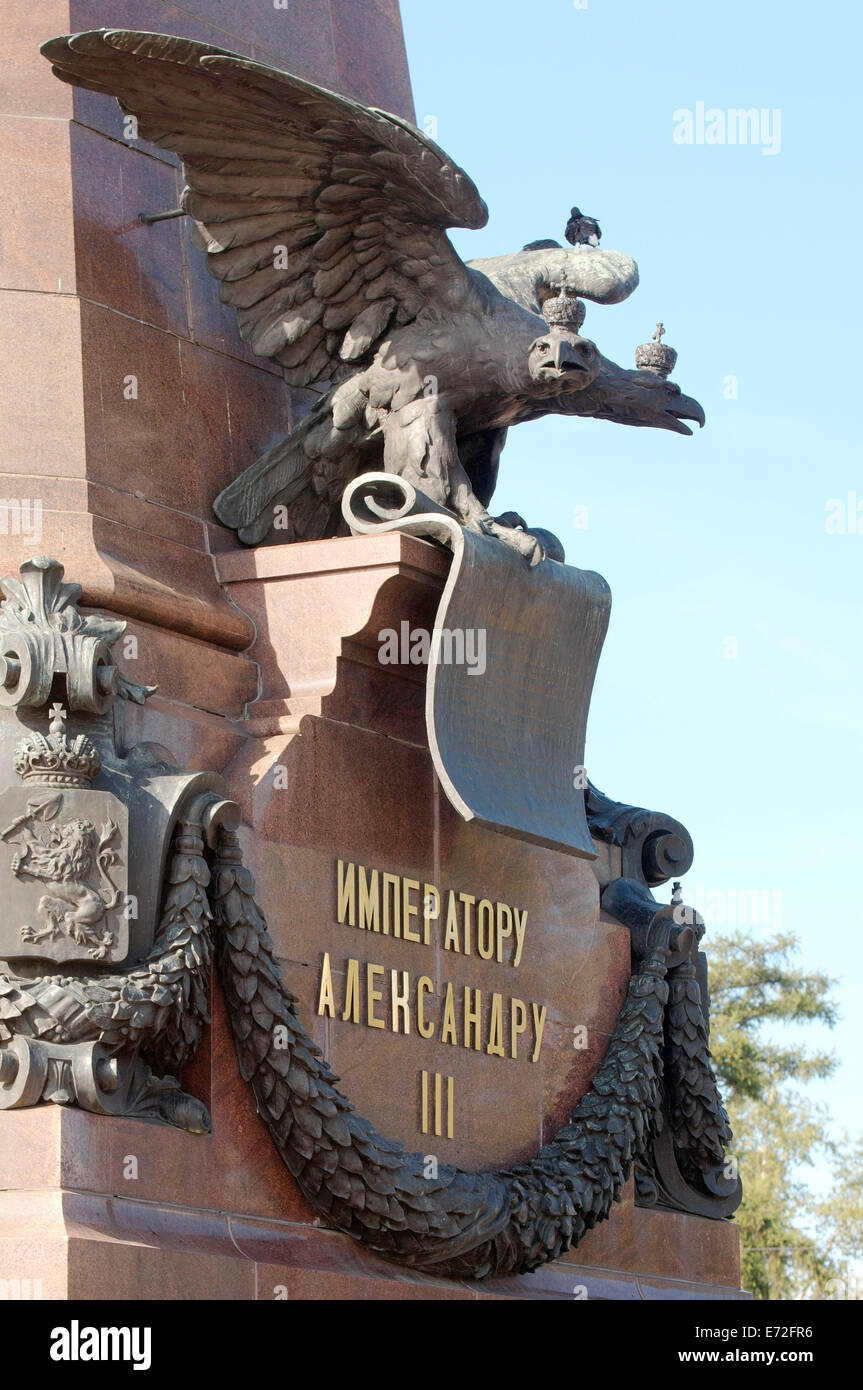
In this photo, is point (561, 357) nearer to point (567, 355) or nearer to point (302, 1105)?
point (567, 355)

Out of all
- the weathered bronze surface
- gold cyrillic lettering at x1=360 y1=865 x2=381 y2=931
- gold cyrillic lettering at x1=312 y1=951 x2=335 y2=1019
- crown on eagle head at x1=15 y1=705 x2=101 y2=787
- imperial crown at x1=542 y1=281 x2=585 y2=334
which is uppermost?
imperial crown at x1=542 y1=281 x2=585 y2=334

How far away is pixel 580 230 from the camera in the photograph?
1248 cm

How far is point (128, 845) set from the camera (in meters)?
9.62

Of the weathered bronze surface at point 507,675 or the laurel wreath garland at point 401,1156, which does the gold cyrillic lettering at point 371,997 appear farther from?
the weathered bronze surface at point 507,675

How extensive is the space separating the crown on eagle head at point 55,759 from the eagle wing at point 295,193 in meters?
2.58

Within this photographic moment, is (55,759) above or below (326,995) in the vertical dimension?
above

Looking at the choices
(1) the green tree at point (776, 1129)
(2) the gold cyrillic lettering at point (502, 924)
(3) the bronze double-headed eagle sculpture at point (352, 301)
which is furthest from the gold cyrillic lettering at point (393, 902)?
(1) the green tree at point (776, 1129)

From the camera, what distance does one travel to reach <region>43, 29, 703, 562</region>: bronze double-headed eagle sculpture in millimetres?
10914

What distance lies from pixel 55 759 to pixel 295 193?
9.77 feet

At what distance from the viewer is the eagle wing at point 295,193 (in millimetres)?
10555

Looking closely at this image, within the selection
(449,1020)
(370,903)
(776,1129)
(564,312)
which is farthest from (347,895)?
(776,1129)

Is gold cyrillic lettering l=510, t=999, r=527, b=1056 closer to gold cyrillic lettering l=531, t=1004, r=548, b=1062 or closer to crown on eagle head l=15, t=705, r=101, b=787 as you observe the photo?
gold cyrillic lettering l=531, t=1004, r=548, b=1062

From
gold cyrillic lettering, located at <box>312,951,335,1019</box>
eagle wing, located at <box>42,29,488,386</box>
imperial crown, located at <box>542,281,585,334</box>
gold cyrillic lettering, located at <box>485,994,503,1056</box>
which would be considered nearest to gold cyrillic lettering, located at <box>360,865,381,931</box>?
gold cyrillic lettering, located at <box>312,951,335,1019</box>
